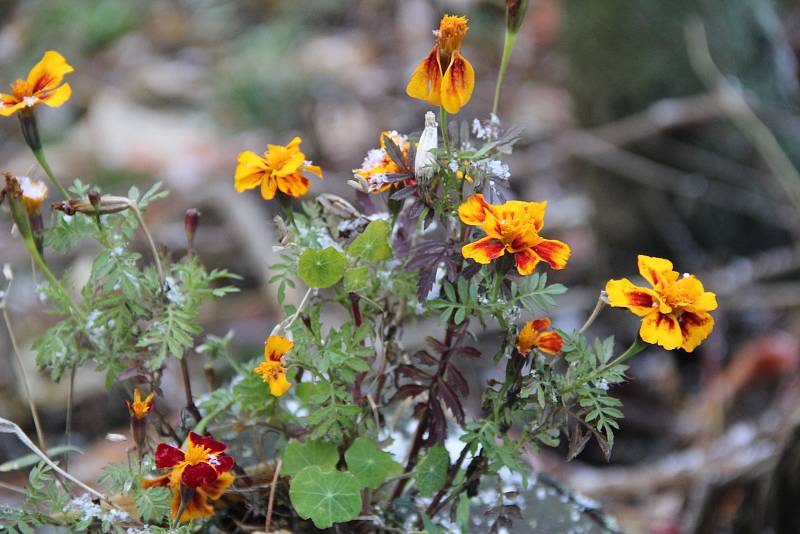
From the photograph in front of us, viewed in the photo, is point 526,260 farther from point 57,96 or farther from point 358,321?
point 57,96

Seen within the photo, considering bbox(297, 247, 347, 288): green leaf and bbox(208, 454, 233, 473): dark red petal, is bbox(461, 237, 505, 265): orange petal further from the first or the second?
bbox(208, 454, 233, 473): dark red petal

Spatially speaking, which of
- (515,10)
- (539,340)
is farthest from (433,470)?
(515,10)

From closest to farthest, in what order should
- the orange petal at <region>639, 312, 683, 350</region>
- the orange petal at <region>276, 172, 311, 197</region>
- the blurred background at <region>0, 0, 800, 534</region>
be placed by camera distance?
the orange petal at <region>639, 312, 683, 350</region> → the orange petal at <region>276, 172, 311, 197</region> → the blurred background at <region>0, 0, 800, 534</region>

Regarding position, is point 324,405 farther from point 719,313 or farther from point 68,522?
point 719,313

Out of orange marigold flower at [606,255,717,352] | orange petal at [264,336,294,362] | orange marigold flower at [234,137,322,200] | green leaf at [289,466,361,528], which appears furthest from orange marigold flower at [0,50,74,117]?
orange marigold flower at [606,255,717,352]

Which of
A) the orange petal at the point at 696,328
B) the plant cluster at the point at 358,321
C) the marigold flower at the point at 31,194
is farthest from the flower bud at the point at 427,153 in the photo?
the marigold flower at the point at 31,194
